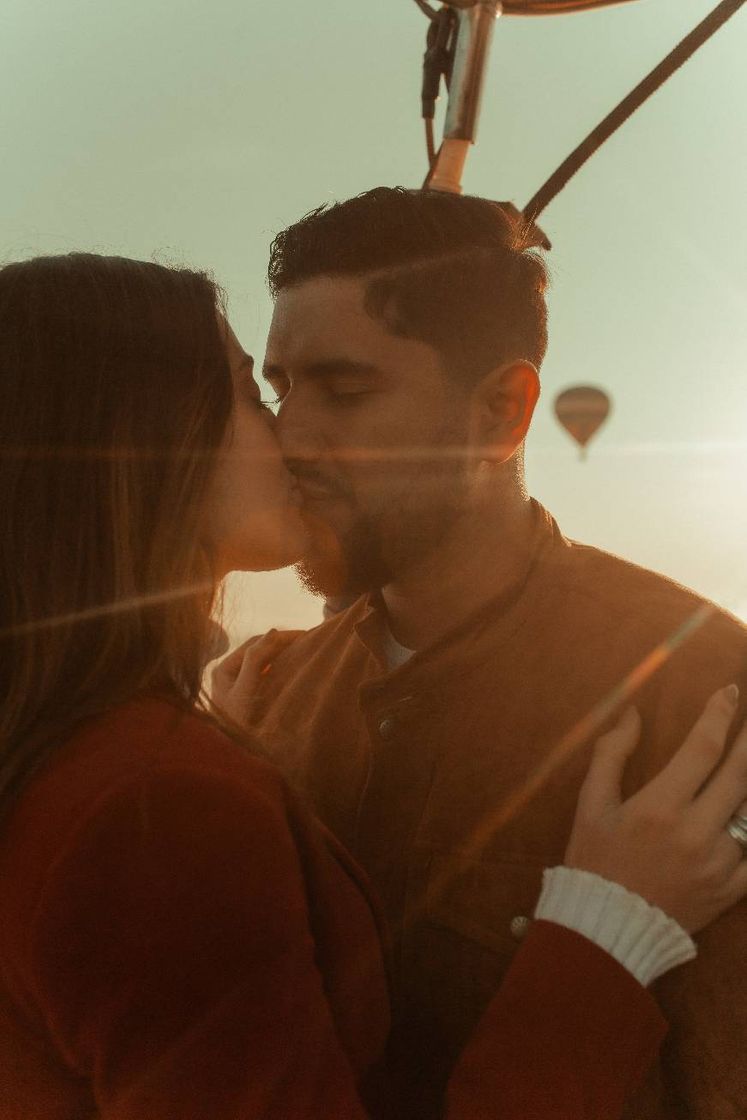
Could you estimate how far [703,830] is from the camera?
1.74 metres

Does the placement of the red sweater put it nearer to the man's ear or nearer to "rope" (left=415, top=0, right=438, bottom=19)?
the man's ear

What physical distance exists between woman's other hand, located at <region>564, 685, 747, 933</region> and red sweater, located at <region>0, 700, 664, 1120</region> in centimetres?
38

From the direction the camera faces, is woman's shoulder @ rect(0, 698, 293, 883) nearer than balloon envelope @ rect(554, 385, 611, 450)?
Yes

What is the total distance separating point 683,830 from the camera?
1.74m

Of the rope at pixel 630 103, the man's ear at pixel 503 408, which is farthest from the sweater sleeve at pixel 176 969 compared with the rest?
the rope at pixel 630 103

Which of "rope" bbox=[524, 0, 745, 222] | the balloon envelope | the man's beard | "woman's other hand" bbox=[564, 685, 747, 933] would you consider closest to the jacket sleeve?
"woman's other hand" bbox=[564, 685, 747, 933]

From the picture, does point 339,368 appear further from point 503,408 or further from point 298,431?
point 503,408

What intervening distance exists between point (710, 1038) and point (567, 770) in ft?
1.78

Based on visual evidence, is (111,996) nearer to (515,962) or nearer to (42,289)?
(515,962)

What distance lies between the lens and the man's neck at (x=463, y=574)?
2.55 m

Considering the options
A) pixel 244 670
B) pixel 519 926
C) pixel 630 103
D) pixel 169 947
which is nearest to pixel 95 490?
pixel 169 947

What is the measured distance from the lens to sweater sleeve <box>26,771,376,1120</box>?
46.9 inches

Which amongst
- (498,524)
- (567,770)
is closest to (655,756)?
(567,770)

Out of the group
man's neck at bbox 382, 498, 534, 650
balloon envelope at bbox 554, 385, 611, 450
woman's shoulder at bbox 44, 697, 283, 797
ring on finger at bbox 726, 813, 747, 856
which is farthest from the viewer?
balloon envelope at bbox 554, 385, 611, 450
